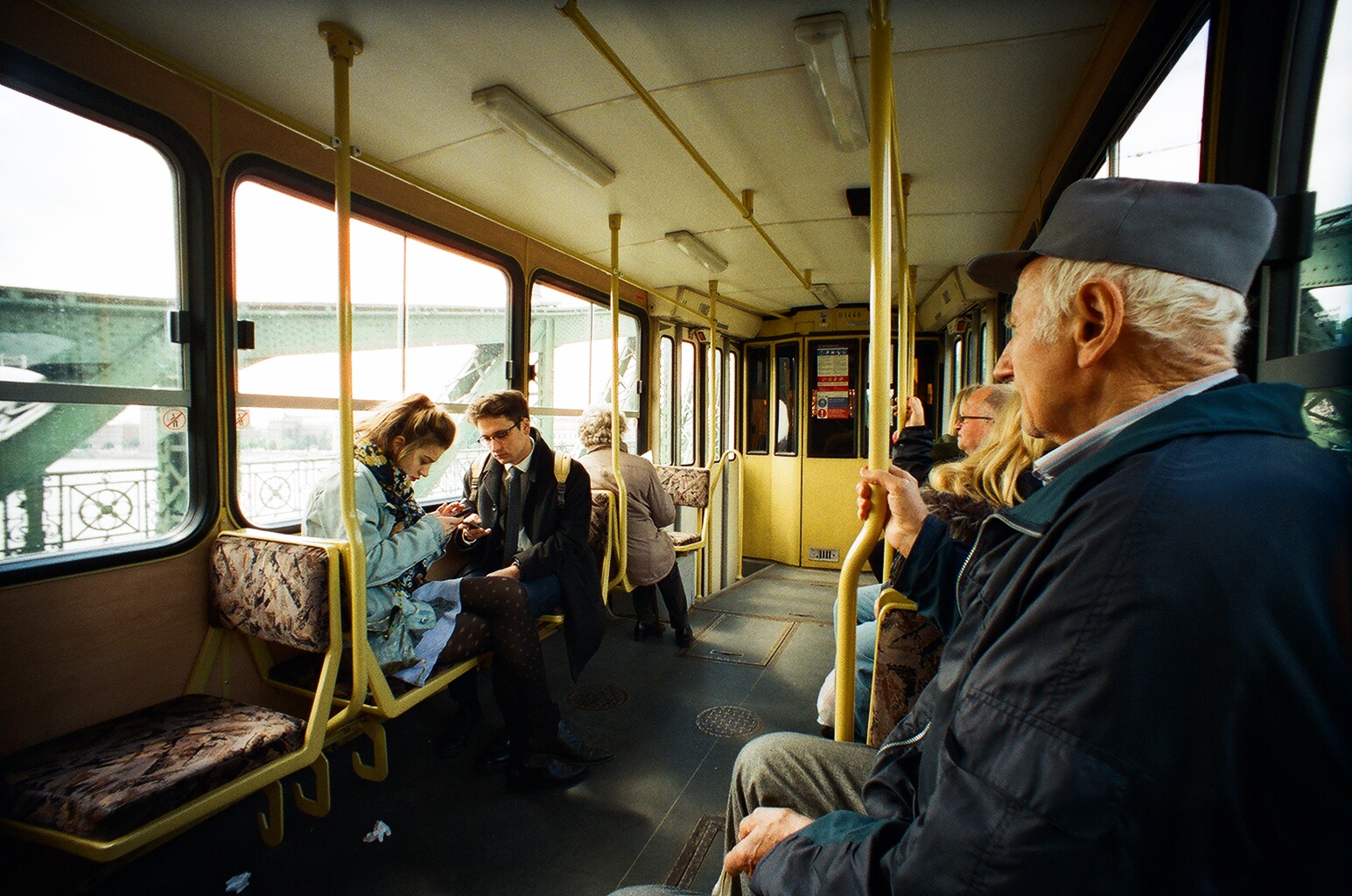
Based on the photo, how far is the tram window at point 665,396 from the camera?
618cm

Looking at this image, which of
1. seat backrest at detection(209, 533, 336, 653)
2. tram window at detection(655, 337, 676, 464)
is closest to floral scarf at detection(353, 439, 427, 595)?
seat backrest at detection(209, 533, 336, 653)

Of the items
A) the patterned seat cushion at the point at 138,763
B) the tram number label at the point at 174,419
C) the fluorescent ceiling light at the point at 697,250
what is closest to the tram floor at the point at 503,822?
the patterned seat cushion at the point at 138,763

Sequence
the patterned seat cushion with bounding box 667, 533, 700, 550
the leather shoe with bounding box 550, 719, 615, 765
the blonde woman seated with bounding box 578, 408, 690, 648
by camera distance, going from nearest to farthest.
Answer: the leather shoe with bounding box 550, 719, 615, 765 → the blonde woman seated with bounding box 578, 408, 690, 648 → the patterned seat cushion with bounding box 667, 533, 700, 550

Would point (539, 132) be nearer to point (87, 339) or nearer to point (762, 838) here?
point (87, 339)

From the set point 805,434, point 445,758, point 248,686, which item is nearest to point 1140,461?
point 445,758

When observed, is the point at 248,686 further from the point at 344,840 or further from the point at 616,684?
the point at 616,684

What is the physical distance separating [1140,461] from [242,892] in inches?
105

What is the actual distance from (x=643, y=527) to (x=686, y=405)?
2.69 meters

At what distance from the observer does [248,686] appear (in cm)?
255

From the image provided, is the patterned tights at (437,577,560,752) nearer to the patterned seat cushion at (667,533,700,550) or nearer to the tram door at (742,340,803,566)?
the patterned seat cushion at (667,533,700,550)

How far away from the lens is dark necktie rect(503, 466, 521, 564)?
311cm

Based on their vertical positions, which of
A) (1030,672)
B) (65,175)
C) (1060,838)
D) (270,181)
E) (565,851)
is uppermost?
(270,181)

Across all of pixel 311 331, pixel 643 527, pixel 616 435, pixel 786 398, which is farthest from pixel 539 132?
pixel 786 398

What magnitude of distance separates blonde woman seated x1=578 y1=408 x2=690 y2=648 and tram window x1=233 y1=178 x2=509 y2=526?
2.98 ft
